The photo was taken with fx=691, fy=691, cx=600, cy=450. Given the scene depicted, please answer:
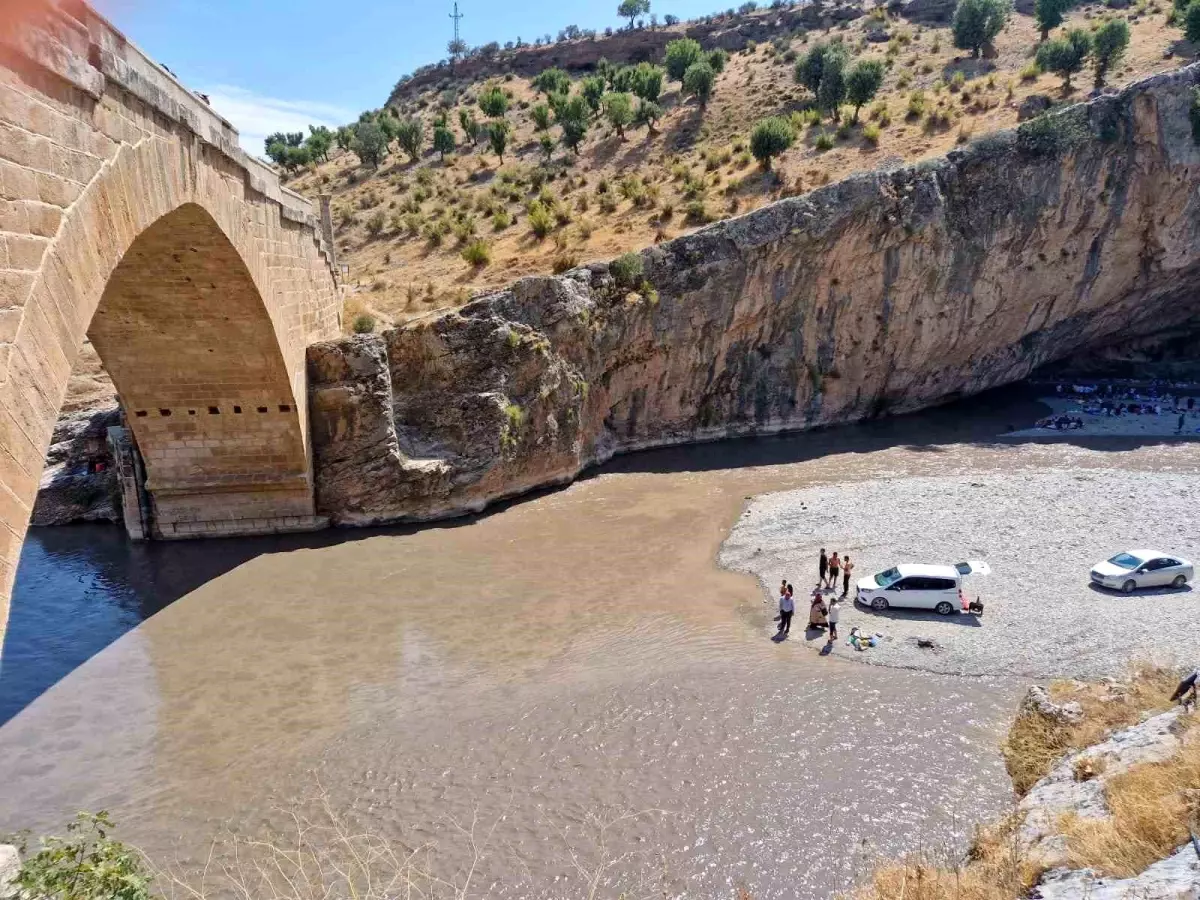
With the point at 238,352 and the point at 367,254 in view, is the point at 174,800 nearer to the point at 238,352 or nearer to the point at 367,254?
the point at 238,352

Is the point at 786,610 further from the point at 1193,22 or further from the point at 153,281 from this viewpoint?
the point at 1193,22

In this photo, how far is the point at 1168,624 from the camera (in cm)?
1256

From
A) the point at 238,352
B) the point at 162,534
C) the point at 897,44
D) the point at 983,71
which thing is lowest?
the point at 162,534

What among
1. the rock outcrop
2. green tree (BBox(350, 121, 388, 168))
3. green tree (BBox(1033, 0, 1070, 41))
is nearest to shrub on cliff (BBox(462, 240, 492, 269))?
the rock outcrop

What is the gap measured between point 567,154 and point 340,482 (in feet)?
93.4

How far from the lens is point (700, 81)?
4191 cm

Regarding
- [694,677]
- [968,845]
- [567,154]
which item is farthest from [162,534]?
[567,154]

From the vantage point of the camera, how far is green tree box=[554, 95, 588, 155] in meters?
39.0

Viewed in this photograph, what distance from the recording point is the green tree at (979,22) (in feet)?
136

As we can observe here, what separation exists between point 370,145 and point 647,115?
1762 centimetres

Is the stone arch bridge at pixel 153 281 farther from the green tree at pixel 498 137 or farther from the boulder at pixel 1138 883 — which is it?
the green tree at pixel 498 137

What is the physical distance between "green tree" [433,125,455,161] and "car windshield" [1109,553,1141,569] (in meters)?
40.4

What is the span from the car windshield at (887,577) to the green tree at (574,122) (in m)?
32.7

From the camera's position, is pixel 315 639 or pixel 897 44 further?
pixel 897 44
